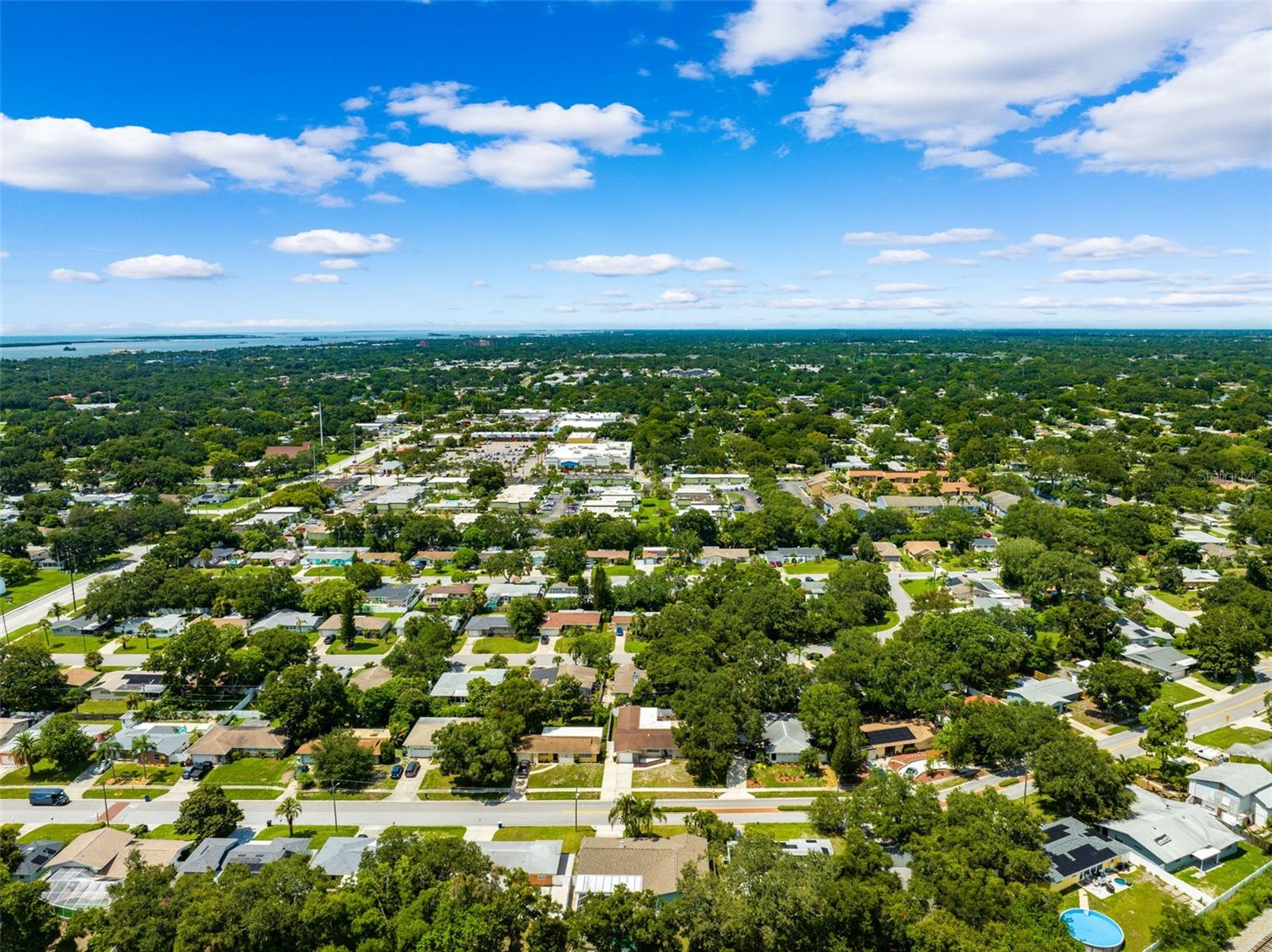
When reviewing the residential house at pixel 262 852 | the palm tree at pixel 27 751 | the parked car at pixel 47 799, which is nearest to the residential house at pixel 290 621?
the palm tree at pixel 27 751

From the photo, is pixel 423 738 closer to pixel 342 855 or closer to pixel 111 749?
pixel 342 855

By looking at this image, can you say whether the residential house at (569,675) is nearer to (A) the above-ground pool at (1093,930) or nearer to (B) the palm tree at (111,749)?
(B) the palm tree at (111,749)

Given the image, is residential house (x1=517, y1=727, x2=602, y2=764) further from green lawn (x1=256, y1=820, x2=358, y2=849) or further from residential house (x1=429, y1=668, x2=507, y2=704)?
green lawn (x1=256, y1=820, x2=358, y2=849)

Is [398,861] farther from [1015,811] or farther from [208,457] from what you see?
[208,457]

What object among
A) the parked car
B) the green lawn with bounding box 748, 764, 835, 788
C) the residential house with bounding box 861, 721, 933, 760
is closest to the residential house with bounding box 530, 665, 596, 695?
the green lawn with bounding box 748, 764, 835, 788

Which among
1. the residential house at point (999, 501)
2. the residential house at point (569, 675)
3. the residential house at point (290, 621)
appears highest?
the residential house at point (999, 501)

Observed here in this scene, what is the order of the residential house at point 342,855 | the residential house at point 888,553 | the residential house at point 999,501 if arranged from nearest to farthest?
the residential house at point 342,855, the residential house at point 888,553, the residential house at point 999,501
